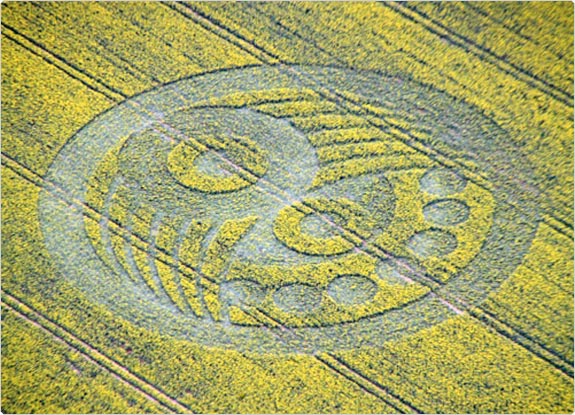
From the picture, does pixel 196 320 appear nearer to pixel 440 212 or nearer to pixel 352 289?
Answer: pixel 352 289

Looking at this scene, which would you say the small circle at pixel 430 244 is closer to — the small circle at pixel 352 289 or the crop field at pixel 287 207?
the crop field at pixel 287 207

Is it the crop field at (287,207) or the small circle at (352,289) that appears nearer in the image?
the crop field at (287,207)

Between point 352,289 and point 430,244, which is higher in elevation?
point 430,244

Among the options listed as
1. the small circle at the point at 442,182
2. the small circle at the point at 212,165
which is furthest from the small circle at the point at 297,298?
the small circle at the point at 442,182

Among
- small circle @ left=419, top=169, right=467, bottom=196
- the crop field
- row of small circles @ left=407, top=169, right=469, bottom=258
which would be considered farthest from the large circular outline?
small circle @ left=419, top=169, right=467, bottom=196

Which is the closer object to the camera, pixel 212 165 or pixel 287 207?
pixel 287 207

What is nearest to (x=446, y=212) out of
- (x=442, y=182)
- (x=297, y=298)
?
(x=442, y=182)

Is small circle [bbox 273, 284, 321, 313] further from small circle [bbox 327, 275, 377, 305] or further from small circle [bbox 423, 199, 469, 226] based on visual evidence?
small circle [bbox 423, 199, 469, 226]
